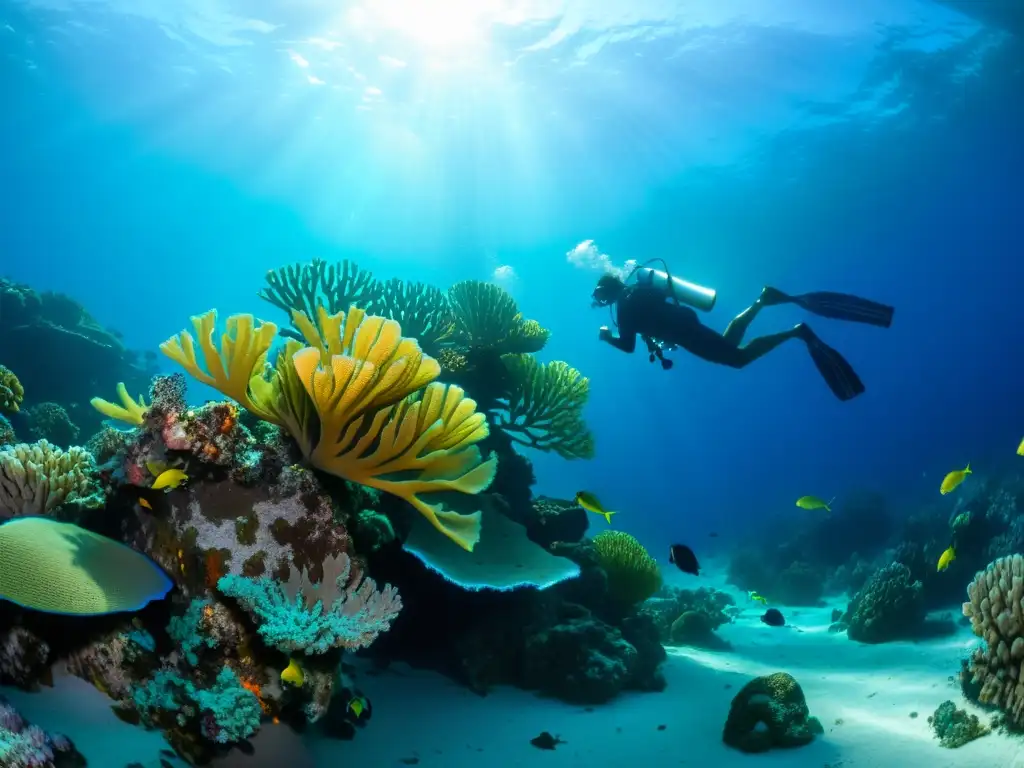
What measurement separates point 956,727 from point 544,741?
11.2ft

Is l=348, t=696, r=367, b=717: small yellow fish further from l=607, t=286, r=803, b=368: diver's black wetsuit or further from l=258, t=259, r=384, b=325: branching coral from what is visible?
l=607, t=286, r=803, b=368: diver's black wetsuit

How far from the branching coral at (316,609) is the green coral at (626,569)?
450 centimetres

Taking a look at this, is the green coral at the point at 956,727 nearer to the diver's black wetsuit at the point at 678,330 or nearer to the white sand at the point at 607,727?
the white sand at the point at 607,727

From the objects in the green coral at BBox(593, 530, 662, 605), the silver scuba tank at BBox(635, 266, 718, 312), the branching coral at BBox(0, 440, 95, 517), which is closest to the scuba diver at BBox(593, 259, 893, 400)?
the silver scuba tank at BBox(635, 266, 718, 312)

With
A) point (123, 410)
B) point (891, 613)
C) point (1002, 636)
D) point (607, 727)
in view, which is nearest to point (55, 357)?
point (123, 410)

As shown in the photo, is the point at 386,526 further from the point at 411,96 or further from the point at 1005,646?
the point at 411,96

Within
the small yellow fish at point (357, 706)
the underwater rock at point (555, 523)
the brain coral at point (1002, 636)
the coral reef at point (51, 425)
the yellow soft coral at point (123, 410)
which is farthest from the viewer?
the coral reef at point (51, 425)

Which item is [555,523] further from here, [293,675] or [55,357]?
[55,357]

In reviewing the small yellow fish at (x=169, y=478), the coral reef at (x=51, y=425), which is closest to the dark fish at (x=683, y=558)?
the small yellow fish at (x=169, y=478)

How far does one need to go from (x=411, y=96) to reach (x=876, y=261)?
42.3 metres

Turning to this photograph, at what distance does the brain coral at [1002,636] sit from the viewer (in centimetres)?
422

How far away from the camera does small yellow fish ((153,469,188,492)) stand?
2922 mm

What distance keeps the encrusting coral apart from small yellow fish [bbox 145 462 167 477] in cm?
52

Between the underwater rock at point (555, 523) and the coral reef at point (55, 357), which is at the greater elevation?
the coral reef at point (55, 357)
